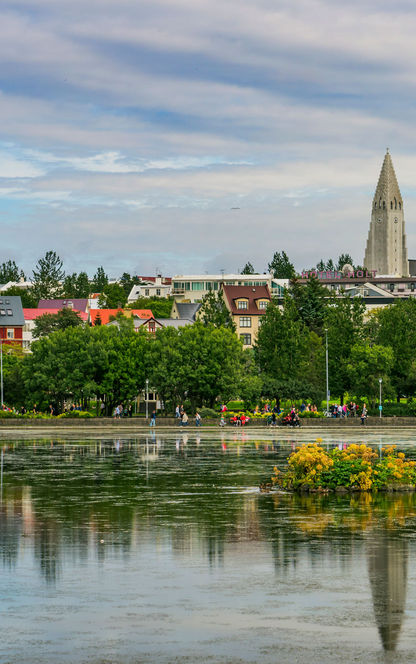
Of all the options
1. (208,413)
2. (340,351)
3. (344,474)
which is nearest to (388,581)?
(344,474)

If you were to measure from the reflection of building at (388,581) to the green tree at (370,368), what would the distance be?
69881mm

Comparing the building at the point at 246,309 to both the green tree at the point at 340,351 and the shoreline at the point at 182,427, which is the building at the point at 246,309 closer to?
the green tree at the point at 340,351

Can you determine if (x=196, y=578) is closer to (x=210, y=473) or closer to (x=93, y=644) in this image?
(x=93, y=644)

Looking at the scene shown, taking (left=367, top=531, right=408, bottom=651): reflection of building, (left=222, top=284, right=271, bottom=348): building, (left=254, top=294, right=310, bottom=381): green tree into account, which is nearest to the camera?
(left=367, top=531, right=408, bottom=651): reflection of building

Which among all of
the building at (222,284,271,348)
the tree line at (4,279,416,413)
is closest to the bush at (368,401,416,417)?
the tree line at (4,279,416,413)

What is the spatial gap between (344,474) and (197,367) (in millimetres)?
59469

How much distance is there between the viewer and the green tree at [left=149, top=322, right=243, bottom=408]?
296 feet

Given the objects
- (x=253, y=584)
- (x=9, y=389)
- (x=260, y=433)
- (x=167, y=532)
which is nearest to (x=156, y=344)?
(x=9, y=389)

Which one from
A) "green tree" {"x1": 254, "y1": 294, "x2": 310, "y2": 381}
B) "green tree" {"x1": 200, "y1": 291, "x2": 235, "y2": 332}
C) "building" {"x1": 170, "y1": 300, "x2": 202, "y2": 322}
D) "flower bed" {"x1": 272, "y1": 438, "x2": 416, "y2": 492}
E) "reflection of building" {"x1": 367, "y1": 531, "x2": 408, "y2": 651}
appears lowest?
"reflection of building" {"x1": 367, "y1": 531, "x2": 408, "y2": 651}

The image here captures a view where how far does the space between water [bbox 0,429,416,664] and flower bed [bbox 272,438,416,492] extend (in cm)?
121

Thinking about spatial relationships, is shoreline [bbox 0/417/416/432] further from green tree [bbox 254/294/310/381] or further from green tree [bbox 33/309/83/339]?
green tree [bbox 33/309/83/339]

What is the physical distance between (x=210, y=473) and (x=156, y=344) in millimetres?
54805

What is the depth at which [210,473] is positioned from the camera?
128ft

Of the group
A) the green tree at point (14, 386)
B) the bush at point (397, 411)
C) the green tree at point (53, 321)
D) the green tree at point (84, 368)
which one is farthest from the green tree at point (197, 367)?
the green tree at point (53, 321)
